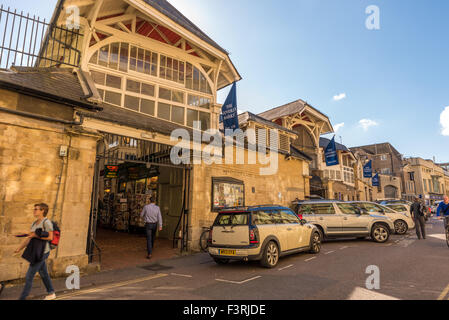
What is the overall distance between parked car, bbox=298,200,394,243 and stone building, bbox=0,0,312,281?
346 cm

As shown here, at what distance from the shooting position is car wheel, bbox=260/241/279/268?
7113 millimetres

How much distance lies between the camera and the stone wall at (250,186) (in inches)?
421

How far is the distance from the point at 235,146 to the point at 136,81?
528cm

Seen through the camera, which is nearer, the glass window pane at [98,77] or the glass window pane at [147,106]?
the glass window pane at [98,77]

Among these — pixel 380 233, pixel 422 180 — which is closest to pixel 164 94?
pixel 380 233

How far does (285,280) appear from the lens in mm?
5934

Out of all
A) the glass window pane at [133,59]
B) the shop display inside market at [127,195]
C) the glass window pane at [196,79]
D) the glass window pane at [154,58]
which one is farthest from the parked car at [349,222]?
the glass window pane at [133,59]

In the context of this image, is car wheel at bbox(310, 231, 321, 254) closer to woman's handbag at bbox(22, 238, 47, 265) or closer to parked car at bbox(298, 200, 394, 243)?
parked car at bbox(298, 200, 394, 243)

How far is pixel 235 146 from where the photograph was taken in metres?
12.9

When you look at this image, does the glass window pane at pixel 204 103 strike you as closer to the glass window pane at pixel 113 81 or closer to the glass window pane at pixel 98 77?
the glass window pane at pixel 113 81

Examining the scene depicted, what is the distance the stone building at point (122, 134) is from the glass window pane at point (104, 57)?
5cm

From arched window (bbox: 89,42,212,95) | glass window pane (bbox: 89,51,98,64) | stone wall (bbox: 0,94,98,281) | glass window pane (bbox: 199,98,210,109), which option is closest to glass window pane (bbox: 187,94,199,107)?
glass window pane (bbox: 199,98,210,109)

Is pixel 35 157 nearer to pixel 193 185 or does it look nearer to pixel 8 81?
pixel 8 81
